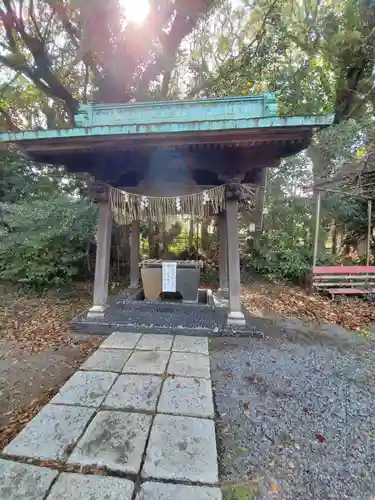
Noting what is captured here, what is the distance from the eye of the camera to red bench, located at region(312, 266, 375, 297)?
226 inches

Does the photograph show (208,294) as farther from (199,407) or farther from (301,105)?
(301,105)

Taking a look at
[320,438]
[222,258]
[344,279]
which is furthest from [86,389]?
[344,279]

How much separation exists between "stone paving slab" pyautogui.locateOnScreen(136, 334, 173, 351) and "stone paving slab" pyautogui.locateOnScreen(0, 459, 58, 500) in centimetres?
161

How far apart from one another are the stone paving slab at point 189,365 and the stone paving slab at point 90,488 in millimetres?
1147

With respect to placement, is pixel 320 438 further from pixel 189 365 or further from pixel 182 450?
pixel 189 365

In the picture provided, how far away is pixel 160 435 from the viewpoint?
5.36 ft

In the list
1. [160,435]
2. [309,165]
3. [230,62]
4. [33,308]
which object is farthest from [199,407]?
[230,62]

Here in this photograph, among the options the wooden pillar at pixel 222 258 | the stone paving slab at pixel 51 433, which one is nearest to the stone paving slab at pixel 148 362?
the stone paving slab at pixel 51 433

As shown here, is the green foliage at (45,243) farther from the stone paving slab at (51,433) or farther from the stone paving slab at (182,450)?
the stone paving slab at (182,450)

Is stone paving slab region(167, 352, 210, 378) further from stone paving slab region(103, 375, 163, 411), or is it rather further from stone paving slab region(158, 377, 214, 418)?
stone paving slab region(103, 375, 163, 411)

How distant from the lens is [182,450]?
4.96ft

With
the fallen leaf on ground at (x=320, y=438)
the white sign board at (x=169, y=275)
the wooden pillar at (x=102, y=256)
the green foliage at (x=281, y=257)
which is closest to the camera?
the fallen leaf on ground at (x=320, y=438)

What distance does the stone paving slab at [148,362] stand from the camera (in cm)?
247

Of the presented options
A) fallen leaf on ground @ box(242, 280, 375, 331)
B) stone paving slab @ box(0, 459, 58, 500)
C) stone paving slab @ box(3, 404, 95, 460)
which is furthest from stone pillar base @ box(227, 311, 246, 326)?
stone paving slab @ box(0, 459, 58, 500)
